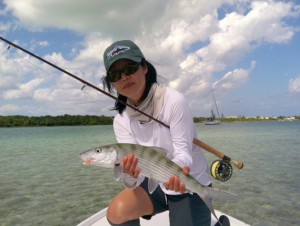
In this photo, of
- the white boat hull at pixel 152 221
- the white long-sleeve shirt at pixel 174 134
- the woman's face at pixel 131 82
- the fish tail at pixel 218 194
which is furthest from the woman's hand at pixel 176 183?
the white boat hull at pixel 152 221

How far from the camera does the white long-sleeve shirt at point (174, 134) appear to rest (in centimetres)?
326

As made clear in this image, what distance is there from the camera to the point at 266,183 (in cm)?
1045

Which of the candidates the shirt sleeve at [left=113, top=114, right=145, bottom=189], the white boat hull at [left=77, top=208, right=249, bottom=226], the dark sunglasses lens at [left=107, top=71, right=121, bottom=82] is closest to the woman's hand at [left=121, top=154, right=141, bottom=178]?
the shirt sleeve at [left=113, top=114, right=145, bottom=189]

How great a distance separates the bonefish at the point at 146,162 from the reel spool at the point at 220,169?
1545 millimetres

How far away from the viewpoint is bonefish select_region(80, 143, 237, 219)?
2887 millimetres

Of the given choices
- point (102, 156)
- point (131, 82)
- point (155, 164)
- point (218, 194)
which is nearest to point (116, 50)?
point (131, 82)

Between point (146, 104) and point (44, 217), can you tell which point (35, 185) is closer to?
point (44, 217)

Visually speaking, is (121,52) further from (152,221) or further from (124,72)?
(152,221)

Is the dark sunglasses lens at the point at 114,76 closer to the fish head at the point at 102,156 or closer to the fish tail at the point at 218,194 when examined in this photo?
the fish head at the point at 102,156

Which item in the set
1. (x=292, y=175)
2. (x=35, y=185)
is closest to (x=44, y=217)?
(x=35, y=185)

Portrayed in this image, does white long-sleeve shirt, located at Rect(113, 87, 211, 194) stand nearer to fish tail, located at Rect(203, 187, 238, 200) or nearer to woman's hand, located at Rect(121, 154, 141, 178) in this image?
fish tail, located at Rect(203, 187, 238, 200)

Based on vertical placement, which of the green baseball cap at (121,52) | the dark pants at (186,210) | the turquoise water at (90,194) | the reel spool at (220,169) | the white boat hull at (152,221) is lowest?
the turquoise water at (90,194)

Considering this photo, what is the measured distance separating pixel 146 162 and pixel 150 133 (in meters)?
0.66

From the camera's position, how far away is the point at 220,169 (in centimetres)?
459
